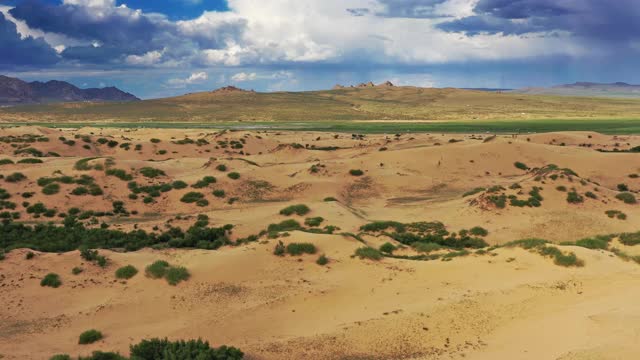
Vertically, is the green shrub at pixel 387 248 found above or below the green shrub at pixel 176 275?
below

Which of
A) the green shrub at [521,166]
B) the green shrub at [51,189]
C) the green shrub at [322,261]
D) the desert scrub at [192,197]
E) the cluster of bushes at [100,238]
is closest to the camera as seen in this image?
the green shrub at [322,261]

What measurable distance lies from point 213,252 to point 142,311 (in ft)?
19.7

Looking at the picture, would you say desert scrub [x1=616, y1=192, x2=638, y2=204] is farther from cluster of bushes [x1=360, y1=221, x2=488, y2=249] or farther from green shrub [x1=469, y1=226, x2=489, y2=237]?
cluster of bushes [x1=360, y1=221, x2=488, y2=249]

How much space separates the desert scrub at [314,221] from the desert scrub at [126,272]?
13.7 metres

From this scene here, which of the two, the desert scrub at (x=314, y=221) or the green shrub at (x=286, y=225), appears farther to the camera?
the desert scrub at (x=314, y=221)

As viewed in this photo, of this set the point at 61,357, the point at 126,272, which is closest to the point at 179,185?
the point at 126,272

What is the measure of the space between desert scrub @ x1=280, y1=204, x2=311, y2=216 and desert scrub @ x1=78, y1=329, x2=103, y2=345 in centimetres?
2028

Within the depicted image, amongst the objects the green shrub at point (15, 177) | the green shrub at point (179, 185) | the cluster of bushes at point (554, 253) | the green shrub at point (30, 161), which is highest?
the green shrub at point (30, 161)

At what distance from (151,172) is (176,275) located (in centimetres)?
3004

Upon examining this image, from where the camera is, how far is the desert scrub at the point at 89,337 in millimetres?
16078

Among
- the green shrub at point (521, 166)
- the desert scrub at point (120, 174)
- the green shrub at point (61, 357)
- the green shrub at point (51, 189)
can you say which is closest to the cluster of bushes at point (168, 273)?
the green shrub at point (61, 357)

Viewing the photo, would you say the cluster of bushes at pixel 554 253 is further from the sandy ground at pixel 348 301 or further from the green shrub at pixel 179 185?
the green shrub at pixel 179 185

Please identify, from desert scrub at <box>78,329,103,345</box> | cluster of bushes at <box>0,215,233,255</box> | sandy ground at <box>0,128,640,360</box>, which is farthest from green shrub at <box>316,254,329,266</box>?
desert scrub at <box>78,329,103,345</box>

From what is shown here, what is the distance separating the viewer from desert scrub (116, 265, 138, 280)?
20969 mm
